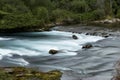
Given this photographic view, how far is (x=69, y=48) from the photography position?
95.1ft

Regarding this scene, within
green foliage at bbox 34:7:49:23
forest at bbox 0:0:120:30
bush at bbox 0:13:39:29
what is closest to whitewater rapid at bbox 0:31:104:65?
bush at bbox 0:13:39:29

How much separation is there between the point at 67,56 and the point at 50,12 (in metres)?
31.9

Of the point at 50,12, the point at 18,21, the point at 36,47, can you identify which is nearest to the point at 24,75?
the point at 36,47

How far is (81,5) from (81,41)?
29514mm

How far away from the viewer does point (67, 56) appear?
985 inches

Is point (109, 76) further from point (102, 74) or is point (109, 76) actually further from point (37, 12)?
point (37, 12)

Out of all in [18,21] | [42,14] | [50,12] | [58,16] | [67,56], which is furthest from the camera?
[50,12]

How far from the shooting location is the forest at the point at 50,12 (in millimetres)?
47906

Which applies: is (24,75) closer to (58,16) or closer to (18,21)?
(18,21)

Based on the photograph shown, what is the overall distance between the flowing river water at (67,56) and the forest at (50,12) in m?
14.3

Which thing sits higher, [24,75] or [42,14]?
[24,75]

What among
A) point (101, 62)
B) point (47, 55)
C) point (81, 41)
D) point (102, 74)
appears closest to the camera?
point (102, 74)

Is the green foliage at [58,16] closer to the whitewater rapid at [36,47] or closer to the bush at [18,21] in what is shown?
the bush at [18,21]

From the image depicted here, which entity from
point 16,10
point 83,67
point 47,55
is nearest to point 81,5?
point 16,10
